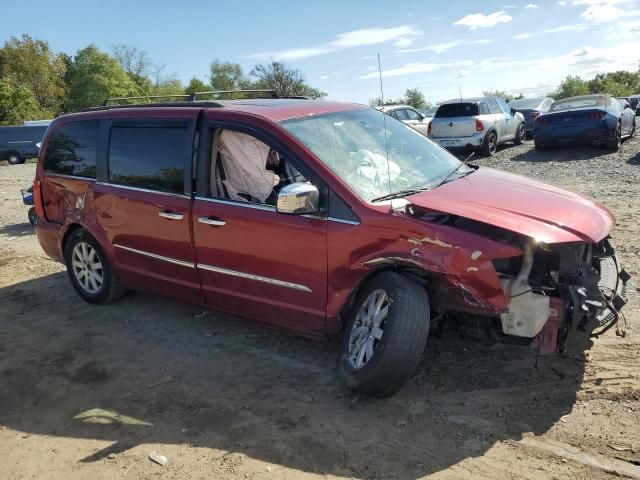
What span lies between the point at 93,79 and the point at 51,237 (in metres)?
56.7

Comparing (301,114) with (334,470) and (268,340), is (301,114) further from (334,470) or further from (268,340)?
(334,470)

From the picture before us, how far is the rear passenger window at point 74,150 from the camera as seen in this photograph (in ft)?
17.1

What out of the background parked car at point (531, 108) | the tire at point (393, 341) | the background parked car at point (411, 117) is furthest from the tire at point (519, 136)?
the tire at point (393, 341)

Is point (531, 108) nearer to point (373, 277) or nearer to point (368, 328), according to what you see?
point (373, 277)

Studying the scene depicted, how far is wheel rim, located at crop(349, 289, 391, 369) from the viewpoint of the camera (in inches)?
136

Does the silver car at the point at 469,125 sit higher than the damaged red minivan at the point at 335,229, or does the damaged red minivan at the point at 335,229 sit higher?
the silver car at the point at 469,125

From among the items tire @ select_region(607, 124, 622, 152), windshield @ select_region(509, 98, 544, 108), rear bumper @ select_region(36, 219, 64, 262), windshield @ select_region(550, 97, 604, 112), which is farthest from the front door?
windshield @ select_region(509, 98, 544, 108)

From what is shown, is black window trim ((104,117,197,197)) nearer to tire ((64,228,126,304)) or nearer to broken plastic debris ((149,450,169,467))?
tire ((64,228,126,304))

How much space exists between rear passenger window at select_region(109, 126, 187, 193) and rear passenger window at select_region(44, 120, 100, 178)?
12.4 inches

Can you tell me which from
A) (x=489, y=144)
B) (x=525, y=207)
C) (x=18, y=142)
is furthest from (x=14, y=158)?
(x=525, y=207)

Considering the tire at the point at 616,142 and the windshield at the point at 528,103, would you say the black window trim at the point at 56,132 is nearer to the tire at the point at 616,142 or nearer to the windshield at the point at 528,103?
the tire at the point at 616,142

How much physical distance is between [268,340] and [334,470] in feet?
5.67

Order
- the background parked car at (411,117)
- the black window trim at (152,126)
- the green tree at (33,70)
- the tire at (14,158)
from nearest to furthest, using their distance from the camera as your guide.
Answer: the black window trim at (152,126), the background parked car at (411,117), the tire at (14,158), the green tree at (33,70)

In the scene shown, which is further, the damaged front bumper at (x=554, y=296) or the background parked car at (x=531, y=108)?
the background parked car at (x=531, y=108)
